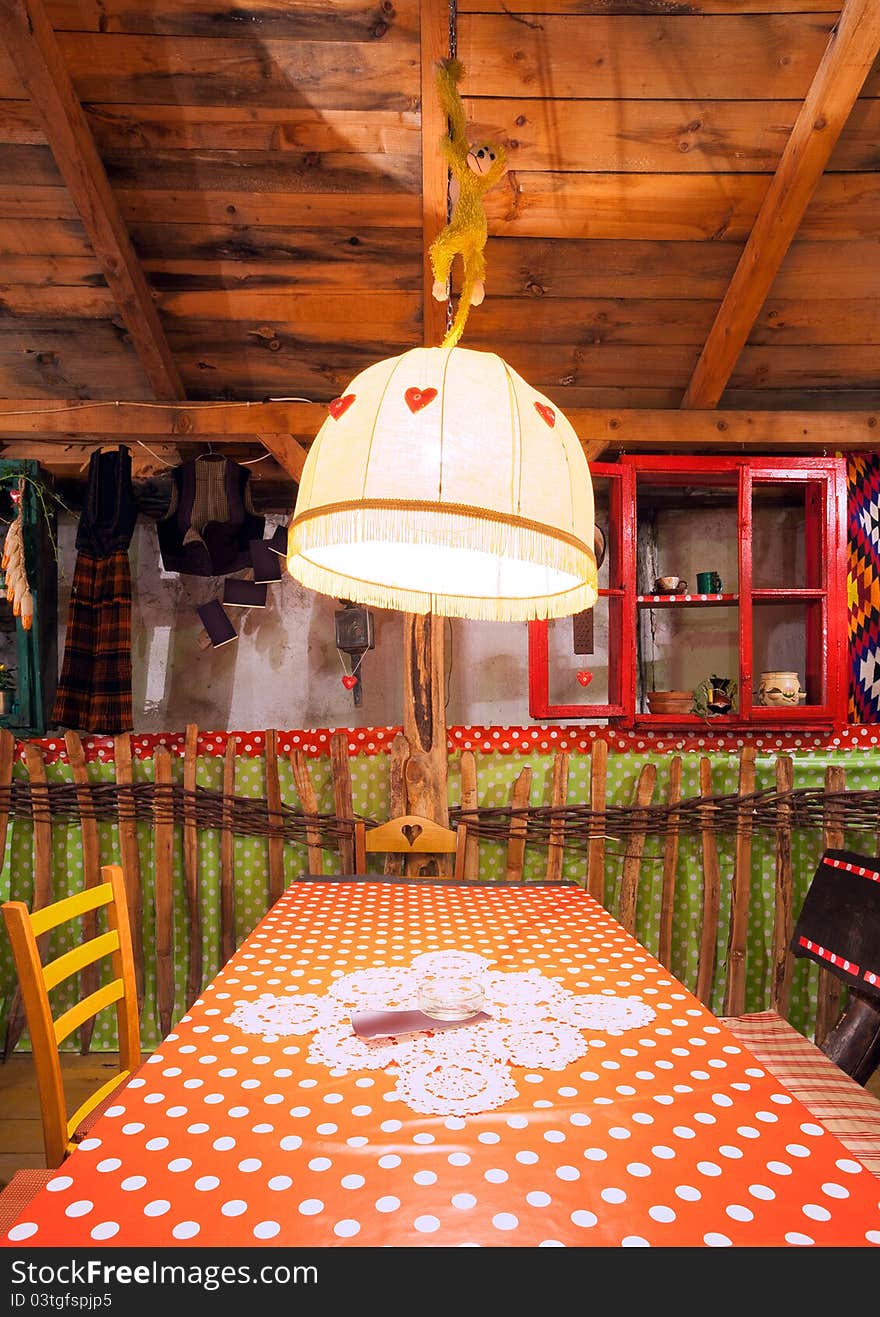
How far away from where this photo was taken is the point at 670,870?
3111 millimetres

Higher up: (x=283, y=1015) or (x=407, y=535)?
(x=407, y=535)

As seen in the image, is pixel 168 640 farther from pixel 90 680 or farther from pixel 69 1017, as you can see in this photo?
pixel 69 1017

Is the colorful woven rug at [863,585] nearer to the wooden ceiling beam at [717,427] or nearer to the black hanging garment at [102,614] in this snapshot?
the wooden ceiling beam at [717,427]

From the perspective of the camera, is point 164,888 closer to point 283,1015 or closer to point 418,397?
point 283,1015

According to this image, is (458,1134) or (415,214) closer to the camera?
(458,1134)

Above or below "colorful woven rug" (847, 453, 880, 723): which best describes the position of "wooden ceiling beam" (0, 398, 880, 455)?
above

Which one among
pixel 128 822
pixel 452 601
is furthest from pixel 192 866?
pixel 452 601

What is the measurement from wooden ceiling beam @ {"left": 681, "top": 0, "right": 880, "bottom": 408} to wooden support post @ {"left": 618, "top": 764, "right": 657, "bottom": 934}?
1.59 metres

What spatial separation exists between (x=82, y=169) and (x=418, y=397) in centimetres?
200

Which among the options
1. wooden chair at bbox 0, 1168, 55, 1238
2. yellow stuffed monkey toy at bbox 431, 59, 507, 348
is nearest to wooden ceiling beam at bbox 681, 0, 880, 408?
yellow stuffed monkey toy at bbox 431, 59, 507, 348

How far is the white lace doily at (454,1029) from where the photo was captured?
3.67 ft

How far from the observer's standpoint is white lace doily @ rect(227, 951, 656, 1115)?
1118mm

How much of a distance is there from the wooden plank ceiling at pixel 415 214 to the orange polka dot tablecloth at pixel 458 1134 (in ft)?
8.16

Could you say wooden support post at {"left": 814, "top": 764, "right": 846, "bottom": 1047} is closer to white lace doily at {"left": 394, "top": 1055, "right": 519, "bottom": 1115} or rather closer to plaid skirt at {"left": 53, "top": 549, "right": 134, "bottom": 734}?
white lace doily at {"left": 394, "top": 1055, "right": 519, "bottom": 1115}
